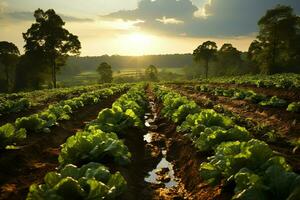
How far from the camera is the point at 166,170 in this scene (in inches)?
411

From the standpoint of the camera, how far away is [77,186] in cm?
560

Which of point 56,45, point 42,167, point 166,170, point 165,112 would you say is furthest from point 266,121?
point 56,45

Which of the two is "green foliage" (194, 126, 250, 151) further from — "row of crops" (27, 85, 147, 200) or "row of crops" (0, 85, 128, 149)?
"row of crops" (0, 85, 128, 149)

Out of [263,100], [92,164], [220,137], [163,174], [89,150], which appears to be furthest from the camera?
[263,100]

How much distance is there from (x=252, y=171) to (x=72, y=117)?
12.9 m

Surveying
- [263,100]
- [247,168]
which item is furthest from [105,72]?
[247,168]

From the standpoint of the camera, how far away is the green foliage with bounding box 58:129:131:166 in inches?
317

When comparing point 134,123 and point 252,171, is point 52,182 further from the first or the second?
Answer: point 134,123

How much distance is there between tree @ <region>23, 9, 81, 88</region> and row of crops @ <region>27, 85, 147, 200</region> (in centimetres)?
3351

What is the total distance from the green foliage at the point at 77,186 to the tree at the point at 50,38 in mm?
39754

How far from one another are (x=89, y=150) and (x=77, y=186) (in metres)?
2.61

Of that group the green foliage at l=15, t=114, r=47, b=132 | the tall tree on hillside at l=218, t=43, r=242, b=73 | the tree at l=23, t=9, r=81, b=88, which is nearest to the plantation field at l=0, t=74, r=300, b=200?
the green foliage at l=15, t=114, r=47, b=132

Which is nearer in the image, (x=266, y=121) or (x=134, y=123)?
(x=134, y=123)

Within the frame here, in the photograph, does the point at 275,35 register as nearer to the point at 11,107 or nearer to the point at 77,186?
the point at 11,107
